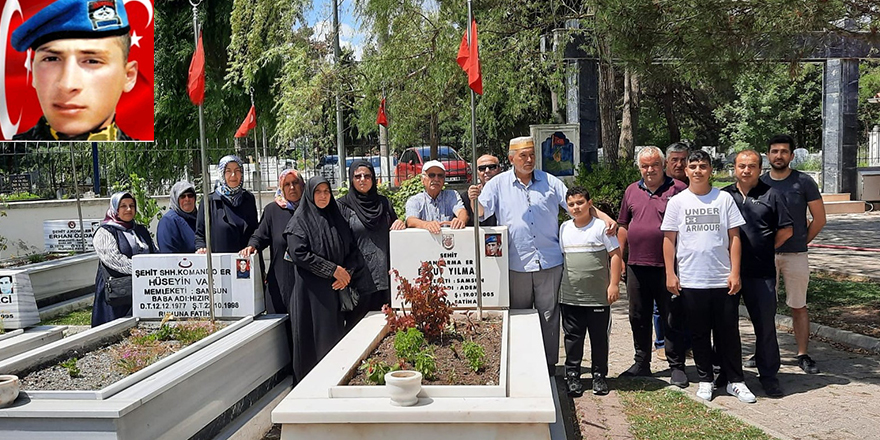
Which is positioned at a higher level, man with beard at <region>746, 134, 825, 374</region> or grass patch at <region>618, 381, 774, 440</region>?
man with beard at <region>746, 134, 825, 374</region>

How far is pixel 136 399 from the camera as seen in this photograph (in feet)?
13.8

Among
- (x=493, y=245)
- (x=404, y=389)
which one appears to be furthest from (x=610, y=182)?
(x=404, y=389)

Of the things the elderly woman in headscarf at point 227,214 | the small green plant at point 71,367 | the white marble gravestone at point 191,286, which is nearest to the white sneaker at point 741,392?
the white marble gravestone at point 191,286

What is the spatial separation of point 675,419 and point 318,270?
9.41 ft

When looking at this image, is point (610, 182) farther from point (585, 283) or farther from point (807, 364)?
point (585, 283)

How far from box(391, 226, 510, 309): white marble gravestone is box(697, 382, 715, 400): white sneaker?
1608 mm

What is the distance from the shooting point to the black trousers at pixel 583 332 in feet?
19.5

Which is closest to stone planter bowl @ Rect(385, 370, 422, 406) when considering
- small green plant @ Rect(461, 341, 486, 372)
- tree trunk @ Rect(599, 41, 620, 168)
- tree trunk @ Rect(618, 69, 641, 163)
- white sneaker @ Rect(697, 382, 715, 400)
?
small green plant @ Rect(461, 341, 486, 372)

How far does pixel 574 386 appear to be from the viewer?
19.7 ft

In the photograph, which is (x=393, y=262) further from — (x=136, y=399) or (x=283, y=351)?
(x=136, y=399)

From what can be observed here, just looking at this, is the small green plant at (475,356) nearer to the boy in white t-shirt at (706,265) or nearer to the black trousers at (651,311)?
the boy in white t-shirt at (706,265)

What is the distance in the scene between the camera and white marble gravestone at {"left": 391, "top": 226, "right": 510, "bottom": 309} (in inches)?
233

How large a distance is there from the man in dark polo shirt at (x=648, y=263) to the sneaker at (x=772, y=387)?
0.58 meters

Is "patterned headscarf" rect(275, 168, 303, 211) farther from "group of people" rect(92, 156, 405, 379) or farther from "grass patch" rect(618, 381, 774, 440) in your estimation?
"grass patch" rect(618, 381, 774, 440)
